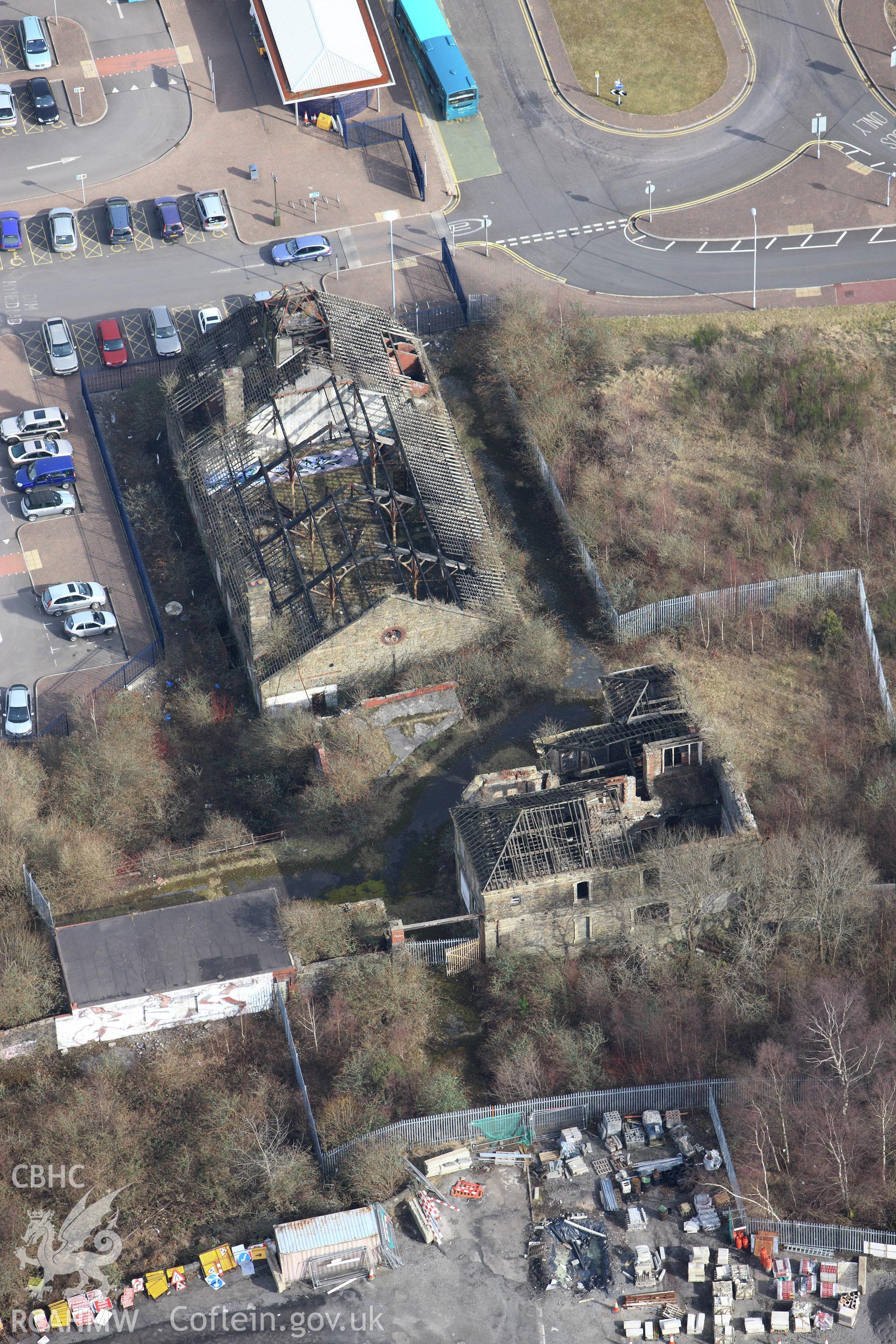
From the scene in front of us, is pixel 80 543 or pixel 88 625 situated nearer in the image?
pixel 88 625

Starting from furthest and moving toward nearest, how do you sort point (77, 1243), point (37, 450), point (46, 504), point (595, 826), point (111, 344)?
1. point (111, 344)
2. point (37, 450)
3. point (46, 504)
4. point (595, 826)
5. point (77, 1243)

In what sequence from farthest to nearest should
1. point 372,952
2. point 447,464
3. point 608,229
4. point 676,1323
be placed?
point 608,229
point 447,464
point 372,952
point 676,1323

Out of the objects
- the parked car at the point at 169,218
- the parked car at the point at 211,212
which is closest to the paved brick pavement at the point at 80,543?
the parked car at the point at 169,218

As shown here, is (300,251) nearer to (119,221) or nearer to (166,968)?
(119,221)

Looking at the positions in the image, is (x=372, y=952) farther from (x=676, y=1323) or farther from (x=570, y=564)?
(x=570, y=564)

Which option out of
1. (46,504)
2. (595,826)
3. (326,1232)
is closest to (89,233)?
(46,504)

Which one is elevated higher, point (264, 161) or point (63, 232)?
point (63, 232)

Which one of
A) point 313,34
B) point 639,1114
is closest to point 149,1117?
point 639,1114
